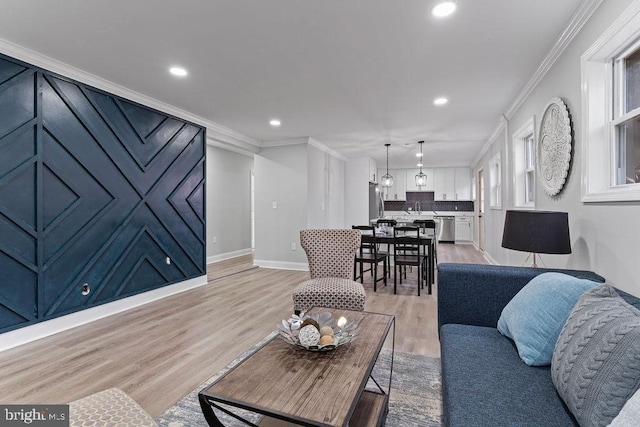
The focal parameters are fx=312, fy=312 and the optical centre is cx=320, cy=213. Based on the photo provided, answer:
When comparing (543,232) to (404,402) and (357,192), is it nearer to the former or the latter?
(404,402)

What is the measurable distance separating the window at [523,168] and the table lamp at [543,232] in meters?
1.93

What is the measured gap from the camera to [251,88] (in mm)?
3428

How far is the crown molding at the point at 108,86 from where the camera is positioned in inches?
101

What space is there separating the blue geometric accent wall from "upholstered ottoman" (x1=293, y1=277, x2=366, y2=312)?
83.1 inches

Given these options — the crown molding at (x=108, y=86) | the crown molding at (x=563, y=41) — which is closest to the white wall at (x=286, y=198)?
the crown molding at (x=108, y=86)

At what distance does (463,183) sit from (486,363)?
9.37 meters

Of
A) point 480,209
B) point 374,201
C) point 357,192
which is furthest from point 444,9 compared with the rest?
point 480,209

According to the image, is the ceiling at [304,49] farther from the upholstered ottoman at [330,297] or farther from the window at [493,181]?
the upholstered ottoman at [330,297]

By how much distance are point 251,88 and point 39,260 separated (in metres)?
2.54

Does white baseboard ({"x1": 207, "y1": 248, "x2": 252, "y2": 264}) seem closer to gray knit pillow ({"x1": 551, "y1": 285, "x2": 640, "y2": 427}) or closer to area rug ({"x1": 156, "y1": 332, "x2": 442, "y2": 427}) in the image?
area rug ({"x1": 156, "y1": 332, "x2": 442, "y2": 427})

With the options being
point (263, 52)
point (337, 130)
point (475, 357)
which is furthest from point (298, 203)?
point (475, 357)

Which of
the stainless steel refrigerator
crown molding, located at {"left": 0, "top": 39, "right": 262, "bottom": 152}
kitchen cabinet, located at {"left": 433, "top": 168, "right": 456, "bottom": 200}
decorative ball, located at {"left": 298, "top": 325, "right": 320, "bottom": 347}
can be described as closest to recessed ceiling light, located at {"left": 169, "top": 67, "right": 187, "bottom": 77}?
crown molding, located at {"left": 0, "top": 39, "right": 262, "bottom": 152}

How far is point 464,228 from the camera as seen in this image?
31.4 ft

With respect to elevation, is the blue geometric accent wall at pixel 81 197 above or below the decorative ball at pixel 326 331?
above
